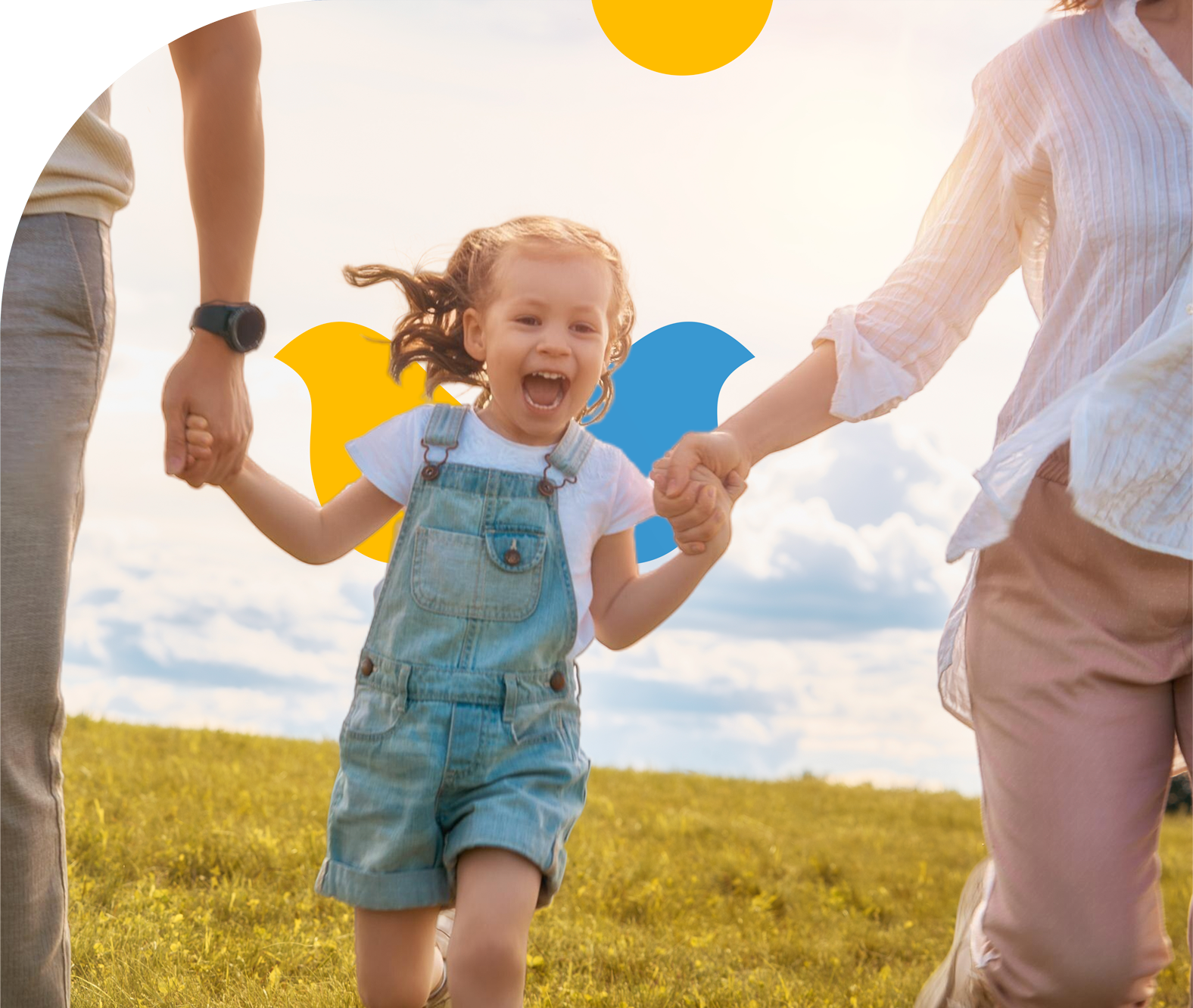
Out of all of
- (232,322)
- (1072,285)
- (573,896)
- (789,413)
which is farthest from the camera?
(573,896)

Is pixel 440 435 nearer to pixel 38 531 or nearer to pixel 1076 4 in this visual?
Answer: pixel 38 531

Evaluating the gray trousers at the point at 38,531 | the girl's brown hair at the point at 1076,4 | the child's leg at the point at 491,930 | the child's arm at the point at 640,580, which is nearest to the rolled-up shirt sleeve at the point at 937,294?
the girl's brown hair at the point at 1076,4

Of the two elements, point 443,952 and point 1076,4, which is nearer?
point 1076,4

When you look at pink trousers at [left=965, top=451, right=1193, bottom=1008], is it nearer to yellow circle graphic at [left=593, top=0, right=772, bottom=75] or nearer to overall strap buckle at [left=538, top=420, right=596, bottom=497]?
overall strap buckle at [left=538, top=420, right=596, bottom=497]

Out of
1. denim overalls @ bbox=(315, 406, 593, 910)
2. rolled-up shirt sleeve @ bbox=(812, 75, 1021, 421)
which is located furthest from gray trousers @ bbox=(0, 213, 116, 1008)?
rolled-up shirt sleeve @ bbox=(812, 75, 1021, 421)

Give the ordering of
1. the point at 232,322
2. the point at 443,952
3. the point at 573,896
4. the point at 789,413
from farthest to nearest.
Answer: the point at 573,896 < the point at 443,952 < the point at 789,413 < the point at 232,322

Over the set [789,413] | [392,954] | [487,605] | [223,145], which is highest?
[223,145]

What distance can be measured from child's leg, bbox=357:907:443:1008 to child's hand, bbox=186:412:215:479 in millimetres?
953

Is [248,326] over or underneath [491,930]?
over

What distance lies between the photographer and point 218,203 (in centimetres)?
256

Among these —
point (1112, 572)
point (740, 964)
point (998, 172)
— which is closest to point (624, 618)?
point (1112, 572)

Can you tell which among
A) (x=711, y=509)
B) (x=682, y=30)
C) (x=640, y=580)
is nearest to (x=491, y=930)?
(x=640, y=580)

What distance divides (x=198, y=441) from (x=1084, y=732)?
1745 millimetres

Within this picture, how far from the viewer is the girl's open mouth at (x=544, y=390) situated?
2.61 metres
